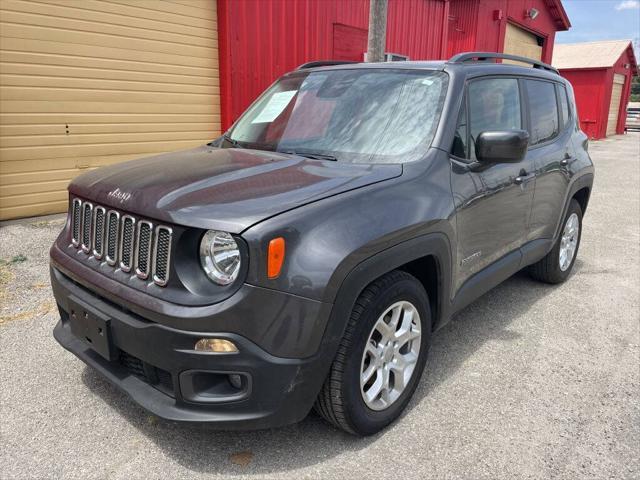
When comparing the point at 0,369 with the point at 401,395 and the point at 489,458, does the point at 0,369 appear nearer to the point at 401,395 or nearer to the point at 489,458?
the point at 401,395

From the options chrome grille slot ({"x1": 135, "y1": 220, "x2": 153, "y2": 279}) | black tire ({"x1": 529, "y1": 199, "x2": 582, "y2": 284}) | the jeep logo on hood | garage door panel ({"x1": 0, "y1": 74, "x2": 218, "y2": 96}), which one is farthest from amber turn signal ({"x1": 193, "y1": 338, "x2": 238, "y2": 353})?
garage door panel ({"x1": 0, "y1": 74, "x2": 218, "y2": 96})

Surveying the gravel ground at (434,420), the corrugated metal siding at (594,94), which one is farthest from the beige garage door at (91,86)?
the corrugated metal siding at (594,94)

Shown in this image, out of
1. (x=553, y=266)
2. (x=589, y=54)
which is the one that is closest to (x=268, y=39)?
(x=553, y=266)

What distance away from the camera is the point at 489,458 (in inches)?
101

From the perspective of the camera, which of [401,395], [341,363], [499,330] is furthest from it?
[499,330]

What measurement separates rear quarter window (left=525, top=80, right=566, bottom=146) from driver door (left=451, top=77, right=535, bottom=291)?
0.18 metres

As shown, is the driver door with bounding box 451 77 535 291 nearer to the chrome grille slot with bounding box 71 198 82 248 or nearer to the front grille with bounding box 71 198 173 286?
A: the front grille with bounding box 71 198 173 286

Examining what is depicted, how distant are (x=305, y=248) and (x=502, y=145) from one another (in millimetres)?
1409

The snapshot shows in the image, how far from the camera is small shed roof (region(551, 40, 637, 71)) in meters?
26.5

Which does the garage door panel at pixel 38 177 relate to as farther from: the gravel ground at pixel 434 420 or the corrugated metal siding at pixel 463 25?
the corrugated metal siding at pixel 463 25

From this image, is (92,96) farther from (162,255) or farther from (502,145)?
(502,145)

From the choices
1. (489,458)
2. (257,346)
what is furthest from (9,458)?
(489,458)

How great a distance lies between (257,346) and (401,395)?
0.99 metres

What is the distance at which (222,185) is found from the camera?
2.51 m
